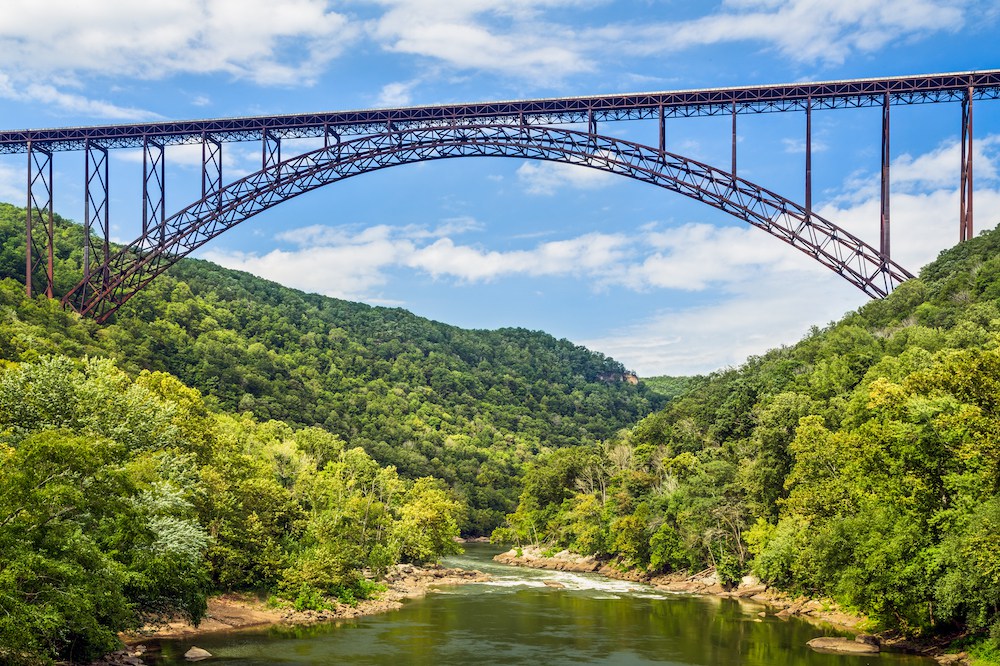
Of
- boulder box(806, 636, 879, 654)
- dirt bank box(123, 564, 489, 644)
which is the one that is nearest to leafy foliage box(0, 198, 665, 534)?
dirt bank box(123, 564, 489, 644)

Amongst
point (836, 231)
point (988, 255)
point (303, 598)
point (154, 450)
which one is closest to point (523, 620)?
point (303, 598)

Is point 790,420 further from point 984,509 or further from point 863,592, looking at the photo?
point 984,509

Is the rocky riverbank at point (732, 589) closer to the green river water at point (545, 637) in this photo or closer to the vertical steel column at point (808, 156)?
the green river water at point (545, 637)

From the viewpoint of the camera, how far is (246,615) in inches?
1737

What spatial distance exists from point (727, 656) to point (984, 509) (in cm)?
1138

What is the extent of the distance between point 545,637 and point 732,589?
72.7ft

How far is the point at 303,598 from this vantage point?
47.2 meters

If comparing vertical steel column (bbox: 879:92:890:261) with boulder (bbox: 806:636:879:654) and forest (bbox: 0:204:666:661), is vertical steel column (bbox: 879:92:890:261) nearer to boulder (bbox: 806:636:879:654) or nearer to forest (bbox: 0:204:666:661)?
boulder (bbox: 806:636:879:654)

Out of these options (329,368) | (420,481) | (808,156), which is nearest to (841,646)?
(808,156)

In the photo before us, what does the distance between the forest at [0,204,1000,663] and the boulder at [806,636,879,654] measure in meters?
1.51

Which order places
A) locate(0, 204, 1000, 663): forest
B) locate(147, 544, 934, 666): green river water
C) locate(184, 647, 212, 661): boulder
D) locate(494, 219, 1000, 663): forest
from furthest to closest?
locate(147, 544, 934, 666): green river water
locate(184, 647, 212, 661): boulder
locate(494, 219, 1000, 663): forest
locate(0, 204, 1000, 663): forest

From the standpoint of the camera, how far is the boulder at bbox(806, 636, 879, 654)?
124ft

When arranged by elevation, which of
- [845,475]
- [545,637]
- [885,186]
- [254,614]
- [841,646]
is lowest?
[545,637]

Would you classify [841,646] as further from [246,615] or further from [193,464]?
[193,464]
